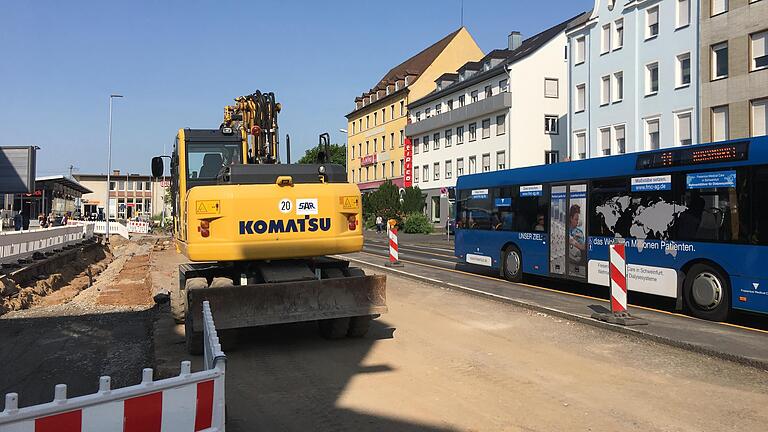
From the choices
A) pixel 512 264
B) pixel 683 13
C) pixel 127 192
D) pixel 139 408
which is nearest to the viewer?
pixel 139 408

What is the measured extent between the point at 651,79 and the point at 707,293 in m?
26.5

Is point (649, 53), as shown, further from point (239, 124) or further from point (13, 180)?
point (13, 180)

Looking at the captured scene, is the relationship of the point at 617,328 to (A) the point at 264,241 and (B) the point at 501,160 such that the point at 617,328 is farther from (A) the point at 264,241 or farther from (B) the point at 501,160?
(B) the point at 501,160

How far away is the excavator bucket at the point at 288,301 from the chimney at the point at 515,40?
57.0m

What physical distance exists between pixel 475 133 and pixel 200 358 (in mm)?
47808

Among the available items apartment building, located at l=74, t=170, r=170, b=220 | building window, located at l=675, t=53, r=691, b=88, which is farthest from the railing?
apartment building, located at l=74, t=170, r=170, b=220

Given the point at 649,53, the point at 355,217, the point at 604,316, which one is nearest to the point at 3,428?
the point at 355,217

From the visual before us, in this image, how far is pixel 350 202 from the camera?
27.7ft

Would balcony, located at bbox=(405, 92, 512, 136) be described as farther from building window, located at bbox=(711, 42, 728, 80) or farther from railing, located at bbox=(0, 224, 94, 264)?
railing, located at bbox=(0, 224, 94, 264)

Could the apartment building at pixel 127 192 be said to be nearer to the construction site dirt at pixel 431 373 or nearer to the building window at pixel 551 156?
the building window at pixel 551 156

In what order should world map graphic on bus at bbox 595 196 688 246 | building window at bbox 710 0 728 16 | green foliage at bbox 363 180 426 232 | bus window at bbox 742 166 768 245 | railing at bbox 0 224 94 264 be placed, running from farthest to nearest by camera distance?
1. green foliage at bbox 363 180 426 232
2. building window at bbox 710 0 728 16
3. railing at bbox 0 224 94 264
4. world map graphic on bus at bbox 595 196 688 246
5. bus window at bbox 742 166 768 245

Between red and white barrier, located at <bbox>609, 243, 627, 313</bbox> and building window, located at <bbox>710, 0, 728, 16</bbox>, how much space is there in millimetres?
24289

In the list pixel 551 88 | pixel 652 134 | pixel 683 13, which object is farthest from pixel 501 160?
pixel 683 13

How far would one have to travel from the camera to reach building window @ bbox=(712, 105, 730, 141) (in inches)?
1134
